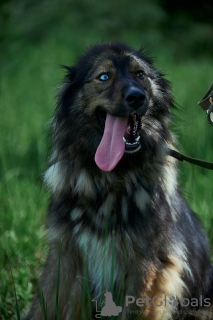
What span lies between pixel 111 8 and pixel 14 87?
873 cm

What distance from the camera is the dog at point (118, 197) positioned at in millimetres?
2982

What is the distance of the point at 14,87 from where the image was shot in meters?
10.0

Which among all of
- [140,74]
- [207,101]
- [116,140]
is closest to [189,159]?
[207,101]

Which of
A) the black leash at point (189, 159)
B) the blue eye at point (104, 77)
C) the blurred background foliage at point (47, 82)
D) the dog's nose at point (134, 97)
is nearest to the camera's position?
the dog's nose at point (134, 97)

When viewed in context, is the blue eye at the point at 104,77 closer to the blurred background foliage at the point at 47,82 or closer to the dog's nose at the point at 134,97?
the dog's nose at the point at 134,97

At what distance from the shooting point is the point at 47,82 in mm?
10266

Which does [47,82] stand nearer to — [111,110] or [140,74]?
[140,74]

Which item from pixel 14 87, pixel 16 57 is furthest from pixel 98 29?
pixel 14 87

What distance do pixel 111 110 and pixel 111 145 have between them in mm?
215

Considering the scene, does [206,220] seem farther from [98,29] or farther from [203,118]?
[98,29]

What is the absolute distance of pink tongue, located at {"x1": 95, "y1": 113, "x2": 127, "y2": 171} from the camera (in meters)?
2.97

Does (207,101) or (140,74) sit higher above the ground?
(140,74)

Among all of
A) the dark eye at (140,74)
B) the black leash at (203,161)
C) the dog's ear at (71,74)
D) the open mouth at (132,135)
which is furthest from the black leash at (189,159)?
the dog's ear at (71,74)

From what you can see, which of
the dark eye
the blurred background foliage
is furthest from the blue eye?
the blurred background foliage
